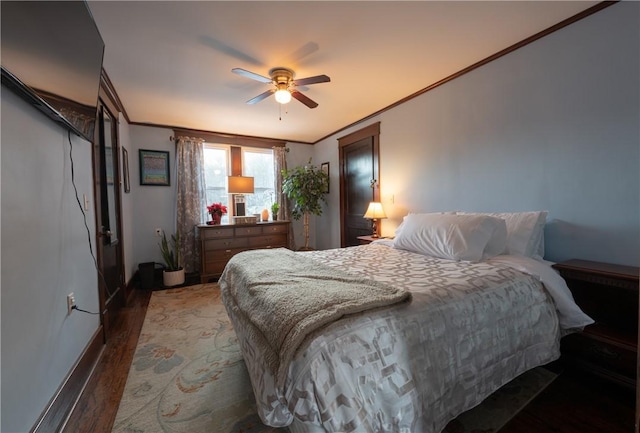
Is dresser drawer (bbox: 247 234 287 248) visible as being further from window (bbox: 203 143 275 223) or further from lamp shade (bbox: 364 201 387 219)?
lamp shade (bbox: 364 201 387 219)

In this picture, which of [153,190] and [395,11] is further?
[153,190]

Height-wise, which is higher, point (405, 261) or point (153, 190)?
point (153, 190)

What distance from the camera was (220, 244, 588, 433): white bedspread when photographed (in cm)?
87

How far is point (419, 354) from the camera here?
108 cm

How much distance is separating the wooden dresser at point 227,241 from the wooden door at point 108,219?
1.03m

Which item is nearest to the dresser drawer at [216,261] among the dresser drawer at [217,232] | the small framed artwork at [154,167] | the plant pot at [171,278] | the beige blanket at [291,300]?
the dresser drawer at [217,232]

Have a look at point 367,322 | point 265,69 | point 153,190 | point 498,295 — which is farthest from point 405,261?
point 153,190

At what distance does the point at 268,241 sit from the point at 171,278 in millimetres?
1506

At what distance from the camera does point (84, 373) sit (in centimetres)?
174

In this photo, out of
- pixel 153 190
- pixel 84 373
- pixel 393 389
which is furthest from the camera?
pixel 153 190

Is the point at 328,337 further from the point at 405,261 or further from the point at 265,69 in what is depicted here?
the point at 265,69

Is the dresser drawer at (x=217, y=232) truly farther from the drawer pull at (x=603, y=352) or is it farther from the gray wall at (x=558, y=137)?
the drawer pull at (x=603, y=352)

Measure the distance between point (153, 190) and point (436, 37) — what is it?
167 inches

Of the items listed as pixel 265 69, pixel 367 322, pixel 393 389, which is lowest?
pixel 393 389
